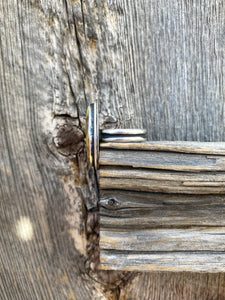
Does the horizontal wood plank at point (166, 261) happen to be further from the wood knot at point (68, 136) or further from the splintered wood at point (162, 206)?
the wood knot at point (68, 136)

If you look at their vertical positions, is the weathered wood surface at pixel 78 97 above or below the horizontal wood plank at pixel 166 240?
above

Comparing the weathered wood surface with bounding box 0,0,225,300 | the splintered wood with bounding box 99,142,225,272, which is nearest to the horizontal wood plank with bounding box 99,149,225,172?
the splintered wood with bounding box 99,142,225,272

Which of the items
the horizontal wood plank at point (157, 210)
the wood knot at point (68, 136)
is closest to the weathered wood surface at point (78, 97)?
the wood knot at point (68, 136)

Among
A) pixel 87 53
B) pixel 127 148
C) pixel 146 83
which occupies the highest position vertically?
pixel 87 53

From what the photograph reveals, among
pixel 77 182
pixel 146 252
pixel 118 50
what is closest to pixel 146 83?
pixel 118 50

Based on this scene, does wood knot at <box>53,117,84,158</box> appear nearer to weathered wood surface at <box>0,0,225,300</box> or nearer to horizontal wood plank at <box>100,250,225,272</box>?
weathered wood surface at <box>0,0,225,300</box>

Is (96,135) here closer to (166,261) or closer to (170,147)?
(170,147)

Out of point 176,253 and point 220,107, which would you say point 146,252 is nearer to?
point 176,253
